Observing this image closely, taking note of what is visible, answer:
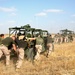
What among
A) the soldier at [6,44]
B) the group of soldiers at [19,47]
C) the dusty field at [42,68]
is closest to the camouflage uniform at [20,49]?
the group of soldiers at [19,47]

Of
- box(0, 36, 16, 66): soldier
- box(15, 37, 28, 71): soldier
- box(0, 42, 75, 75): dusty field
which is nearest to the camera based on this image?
box(0, 42, 75, 75): dusty field

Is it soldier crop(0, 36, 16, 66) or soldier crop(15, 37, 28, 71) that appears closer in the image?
soldier crop(15, 37, 28, 71)

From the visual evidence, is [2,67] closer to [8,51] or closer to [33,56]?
[8,51]

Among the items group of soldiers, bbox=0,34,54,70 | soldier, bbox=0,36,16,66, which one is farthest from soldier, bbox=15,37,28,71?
soldier, bbox=0,36,16,66

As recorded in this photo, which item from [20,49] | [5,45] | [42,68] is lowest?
[42,68]

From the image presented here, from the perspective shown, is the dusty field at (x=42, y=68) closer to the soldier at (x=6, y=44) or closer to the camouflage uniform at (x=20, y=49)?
the camouflage uniform at (x=20, y=49)

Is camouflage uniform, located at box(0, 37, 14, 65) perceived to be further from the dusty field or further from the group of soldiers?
the dusty field

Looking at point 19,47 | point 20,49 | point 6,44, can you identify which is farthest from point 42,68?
point 6,44

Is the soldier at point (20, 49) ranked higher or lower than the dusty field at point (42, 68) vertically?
higher

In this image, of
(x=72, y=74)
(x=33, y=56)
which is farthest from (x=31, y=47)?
(x=72, y=74)

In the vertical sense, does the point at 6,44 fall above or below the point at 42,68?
above

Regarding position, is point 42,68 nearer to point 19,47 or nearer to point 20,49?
point 20,49

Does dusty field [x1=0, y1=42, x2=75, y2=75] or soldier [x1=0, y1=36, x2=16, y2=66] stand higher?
soldier [x1=0, y1=36, x2=16, y2=66]

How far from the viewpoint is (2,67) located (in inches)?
424
